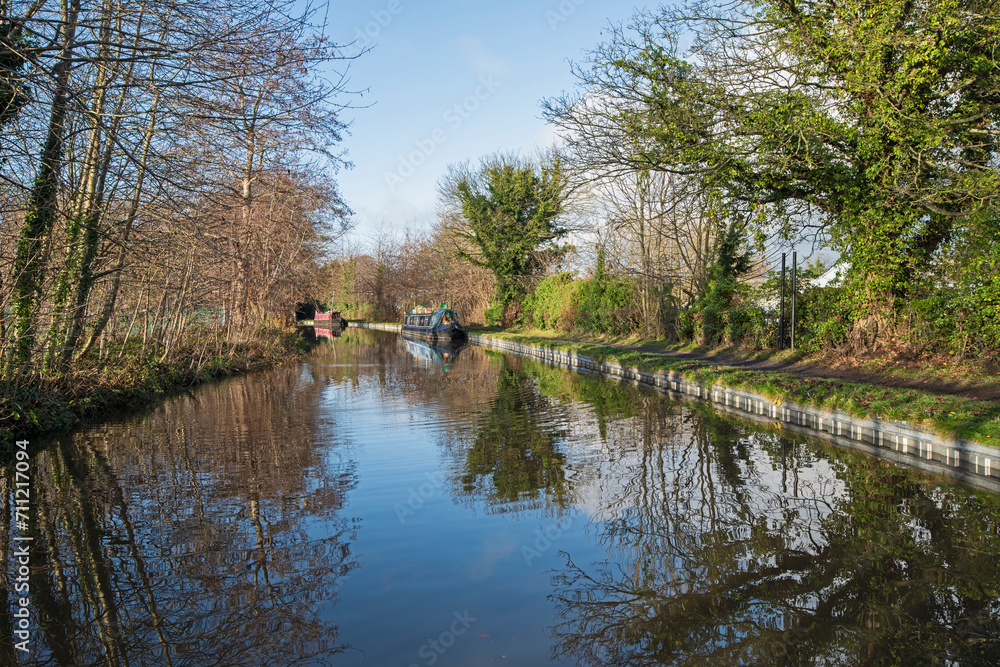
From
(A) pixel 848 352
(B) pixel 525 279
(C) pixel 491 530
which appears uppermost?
(B) pixel 525 279

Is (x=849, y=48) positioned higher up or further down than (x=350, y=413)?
higher up

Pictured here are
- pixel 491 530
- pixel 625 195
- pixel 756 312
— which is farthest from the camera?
pixel 625 195

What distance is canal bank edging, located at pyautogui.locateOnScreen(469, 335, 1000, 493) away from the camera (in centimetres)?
621

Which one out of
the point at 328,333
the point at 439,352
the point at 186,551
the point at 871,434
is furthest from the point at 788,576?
the point at 328,333

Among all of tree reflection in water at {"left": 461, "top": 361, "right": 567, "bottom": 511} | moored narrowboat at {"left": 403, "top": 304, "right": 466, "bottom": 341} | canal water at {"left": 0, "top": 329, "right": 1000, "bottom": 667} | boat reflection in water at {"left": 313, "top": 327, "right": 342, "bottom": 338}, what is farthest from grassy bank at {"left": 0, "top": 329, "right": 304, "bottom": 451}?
boat reflection in water at {"left": 313, "top": 327, "right": 342, "bottom": 338}

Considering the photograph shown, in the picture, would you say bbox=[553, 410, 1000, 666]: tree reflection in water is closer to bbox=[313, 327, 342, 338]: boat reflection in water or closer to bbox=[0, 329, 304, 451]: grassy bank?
bbox=[0, 329, 304, 451]: grassy bank

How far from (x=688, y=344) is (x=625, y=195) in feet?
18.9

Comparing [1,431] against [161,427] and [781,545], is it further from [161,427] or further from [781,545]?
[781,545]

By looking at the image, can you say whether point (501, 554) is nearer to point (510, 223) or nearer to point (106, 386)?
point (106, 386)

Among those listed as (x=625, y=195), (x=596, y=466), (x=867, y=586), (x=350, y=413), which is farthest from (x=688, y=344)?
(x=867, y=586)

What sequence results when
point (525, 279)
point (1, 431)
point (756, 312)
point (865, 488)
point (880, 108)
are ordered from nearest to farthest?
point (865, 488) → point (1, 431) → point (880, 108) → point (756, 312) → point (525, 279)

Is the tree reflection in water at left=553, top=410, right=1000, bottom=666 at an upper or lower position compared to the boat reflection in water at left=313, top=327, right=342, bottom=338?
lower

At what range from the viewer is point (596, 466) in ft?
21.9

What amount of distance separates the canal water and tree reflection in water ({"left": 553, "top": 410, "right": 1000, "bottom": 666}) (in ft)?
0.06
